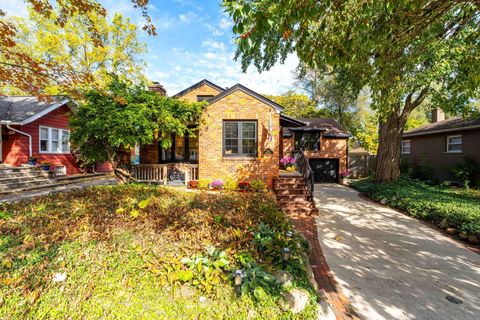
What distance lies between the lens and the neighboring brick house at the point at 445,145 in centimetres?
1255

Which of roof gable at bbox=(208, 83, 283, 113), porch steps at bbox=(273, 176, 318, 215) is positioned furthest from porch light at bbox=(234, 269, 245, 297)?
roof gable at bbox=(208, 83, 283, 113)

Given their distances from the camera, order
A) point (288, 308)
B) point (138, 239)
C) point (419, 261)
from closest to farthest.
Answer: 1. point (288, 308)
2. point (138, 239)
3. point (419, 261)

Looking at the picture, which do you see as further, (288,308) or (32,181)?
(32,181)

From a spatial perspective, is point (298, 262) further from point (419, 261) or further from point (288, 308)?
point (419, 261)

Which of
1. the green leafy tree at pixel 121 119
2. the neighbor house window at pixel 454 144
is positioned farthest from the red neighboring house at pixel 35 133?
the neighbor house window at pixel 454 144

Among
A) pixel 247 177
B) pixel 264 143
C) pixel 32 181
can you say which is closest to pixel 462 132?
pixel 264 143

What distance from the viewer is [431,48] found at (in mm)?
6090

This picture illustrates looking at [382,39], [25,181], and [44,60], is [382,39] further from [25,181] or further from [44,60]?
[25,181]

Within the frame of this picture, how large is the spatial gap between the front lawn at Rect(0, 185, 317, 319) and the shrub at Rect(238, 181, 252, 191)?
14.3 feet

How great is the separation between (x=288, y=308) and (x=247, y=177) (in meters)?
6.54

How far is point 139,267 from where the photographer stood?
2992 mm

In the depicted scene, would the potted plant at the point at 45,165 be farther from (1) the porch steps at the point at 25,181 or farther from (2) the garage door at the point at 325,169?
(2) the garage door at the point at 325,169

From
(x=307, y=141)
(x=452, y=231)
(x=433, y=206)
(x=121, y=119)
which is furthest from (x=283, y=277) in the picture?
(x=307, y=141)

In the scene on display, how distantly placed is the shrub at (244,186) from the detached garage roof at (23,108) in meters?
9.98
